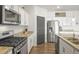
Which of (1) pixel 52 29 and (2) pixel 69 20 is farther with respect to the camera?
(2) pixel 69 20

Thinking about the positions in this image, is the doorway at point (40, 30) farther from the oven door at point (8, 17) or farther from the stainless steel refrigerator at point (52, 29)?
the oven door at point (8, 17)

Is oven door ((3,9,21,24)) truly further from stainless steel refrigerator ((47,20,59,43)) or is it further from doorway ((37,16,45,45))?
stainless steel refrigerator ((47,20,59,43))

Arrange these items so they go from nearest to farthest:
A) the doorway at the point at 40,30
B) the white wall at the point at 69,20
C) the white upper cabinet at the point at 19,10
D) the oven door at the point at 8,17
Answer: the oven door at the point at 8,17 → the white upper cabinet at the point at 19,10 → the doorway at the point at 40,30 → the white wall at the point at 69,20

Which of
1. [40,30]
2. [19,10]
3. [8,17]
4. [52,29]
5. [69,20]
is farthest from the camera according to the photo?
[69,20]

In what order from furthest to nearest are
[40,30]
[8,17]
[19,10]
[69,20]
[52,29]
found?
[69,20]
[52,29]
[40,30]
[19,10]
[8,17]

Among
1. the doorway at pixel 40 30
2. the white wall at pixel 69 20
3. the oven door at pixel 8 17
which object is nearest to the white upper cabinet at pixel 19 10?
the oven door at pixel 8 17

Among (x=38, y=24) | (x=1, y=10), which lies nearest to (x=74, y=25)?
(x=38, y=24)

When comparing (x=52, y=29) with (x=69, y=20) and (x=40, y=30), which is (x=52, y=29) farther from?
(x=69, y=20)

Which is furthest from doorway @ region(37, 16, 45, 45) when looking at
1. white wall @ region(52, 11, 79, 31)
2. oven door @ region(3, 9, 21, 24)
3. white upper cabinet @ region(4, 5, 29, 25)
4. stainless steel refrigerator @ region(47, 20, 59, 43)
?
oven door @ region(3, 9, 21, 24)

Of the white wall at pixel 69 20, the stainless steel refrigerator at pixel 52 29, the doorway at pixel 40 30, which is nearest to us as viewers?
the doorway at pixel 40 30

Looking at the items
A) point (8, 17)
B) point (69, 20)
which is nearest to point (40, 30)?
point (69, 20)
